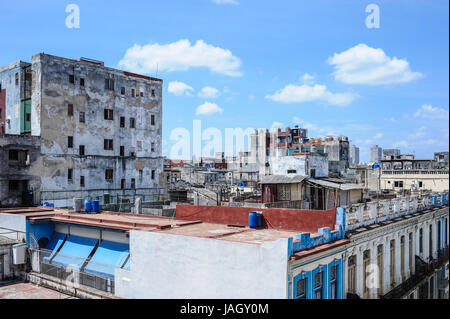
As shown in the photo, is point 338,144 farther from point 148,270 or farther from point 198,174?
point 148,270

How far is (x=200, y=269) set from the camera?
15.3 meters

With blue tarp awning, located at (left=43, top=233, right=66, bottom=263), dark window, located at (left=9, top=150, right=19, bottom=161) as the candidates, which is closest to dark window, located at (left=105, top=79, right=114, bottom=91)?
dark window, located at (left=9, top=150, right=19, bottom=161)

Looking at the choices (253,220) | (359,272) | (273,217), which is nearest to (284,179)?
(273,217)

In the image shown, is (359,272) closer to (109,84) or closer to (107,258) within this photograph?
(107,258)

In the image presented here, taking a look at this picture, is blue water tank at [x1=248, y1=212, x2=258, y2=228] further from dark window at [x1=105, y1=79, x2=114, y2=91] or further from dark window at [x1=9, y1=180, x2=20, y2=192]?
dark window at [x1=105, y1=79, x2=114, y2=91]

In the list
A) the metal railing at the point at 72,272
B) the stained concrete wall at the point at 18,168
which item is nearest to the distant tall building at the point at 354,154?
the stained concrete wall at the point at 18,168

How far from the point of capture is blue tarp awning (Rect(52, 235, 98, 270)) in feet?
71.1

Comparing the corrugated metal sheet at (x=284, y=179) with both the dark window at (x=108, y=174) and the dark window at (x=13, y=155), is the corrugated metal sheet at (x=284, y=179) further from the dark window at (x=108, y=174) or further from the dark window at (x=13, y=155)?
the dark window at (x=13, y=155)

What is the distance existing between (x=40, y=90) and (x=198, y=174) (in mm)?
41126

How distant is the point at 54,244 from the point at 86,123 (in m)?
25.2

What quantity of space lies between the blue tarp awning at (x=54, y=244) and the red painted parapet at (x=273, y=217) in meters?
7.38

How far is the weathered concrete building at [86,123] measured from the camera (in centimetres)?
4303

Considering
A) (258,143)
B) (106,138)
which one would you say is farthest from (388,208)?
(258,143)
